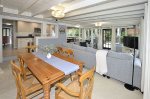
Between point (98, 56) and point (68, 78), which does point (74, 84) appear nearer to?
point (68, 78)

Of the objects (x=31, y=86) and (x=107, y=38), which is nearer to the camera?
(x=31, y=86)

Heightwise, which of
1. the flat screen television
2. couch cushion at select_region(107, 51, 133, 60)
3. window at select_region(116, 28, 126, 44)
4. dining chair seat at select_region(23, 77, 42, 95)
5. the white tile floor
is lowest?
the white tile floor

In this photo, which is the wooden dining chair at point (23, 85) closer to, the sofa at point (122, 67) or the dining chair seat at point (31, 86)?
the dining chair seat at point (31, 86)

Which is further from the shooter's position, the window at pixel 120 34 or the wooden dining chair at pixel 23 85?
the window at pixel 120 34

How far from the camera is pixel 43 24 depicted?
6609 mm

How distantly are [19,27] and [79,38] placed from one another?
19.3 feet

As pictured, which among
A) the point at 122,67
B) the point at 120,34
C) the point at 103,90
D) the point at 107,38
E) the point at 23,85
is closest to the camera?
the point at 23,85

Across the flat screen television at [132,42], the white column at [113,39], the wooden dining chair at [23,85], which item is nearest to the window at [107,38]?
the white column at [113,39]

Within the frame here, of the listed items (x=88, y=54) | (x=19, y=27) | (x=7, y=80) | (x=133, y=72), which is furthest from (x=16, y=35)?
(x=133, y=72)

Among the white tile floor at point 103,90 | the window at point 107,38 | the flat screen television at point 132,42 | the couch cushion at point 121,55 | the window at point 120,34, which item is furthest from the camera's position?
the window at point 107,38

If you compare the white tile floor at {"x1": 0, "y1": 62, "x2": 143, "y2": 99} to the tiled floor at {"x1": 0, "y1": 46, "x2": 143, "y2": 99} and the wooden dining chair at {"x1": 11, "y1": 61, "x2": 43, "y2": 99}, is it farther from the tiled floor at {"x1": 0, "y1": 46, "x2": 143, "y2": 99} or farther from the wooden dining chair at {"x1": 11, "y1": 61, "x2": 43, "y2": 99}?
the wooden dining chair at {"x1": 11, "y1": 61, "x2": 43, "y2": 99}

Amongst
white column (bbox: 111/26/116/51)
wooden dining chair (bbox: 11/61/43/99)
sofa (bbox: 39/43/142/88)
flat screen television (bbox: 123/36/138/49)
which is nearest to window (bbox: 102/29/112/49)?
white column (bbox: 111/26/116/51)

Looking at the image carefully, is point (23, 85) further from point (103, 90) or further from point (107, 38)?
point (107, 38)

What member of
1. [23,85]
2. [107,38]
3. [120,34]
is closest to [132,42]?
[23,85]
